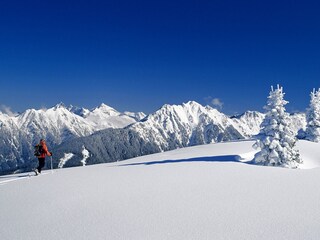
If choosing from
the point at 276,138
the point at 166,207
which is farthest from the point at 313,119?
the point at 166,207

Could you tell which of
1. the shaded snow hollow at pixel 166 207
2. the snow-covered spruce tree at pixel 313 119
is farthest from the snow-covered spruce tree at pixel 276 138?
the snow-covered spruce tree at pixel 313 119

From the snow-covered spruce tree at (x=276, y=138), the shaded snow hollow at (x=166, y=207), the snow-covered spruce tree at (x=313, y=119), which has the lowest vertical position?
the shaded snow hollow at (x=166, y=207)

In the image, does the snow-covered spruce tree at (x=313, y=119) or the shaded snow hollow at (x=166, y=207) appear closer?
the shaded snow hollow at (x=166, y=207)

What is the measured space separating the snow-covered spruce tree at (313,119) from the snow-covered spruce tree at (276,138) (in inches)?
1184

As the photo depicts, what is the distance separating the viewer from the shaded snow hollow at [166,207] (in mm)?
8398

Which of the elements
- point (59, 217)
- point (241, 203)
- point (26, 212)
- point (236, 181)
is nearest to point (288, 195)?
point (241, 203)

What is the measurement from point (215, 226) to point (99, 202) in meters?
4.86

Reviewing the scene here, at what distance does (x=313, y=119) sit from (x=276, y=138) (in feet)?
113

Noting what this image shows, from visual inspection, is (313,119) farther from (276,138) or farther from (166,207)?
(166,207)

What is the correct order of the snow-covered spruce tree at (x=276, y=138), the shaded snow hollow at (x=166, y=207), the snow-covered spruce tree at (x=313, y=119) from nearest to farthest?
the shaded snow hollow at (x=166, y=207)
the snow-covered spruce tree at (x=276, y=138)
the snow-covered spruce tree at (x=313, y=119)

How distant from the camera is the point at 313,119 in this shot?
56.3 meters

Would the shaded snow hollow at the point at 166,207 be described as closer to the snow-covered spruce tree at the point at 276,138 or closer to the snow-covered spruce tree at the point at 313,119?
the snow-covered spruce tree at the point at 276,138

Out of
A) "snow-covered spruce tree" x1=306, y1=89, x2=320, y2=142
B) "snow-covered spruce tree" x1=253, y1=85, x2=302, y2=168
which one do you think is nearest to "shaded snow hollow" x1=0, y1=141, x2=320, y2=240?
"snow-covered spruce tree" x1=253, y1=85, x2=302, y2=168

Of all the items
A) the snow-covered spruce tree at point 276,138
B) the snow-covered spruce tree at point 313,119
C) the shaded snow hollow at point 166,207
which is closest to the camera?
the shaded snow hollow at point 166,207
